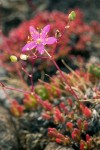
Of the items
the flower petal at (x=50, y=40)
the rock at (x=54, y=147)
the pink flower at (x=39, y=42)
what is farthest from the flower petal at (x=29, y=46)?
the rock at (x=54, y=147)

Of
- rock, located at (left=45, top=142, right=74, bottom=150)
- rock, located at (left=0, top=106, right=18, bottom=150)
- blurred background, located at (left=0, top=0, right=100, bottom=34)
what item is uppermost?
blurred background, located at (left=0, top=0, right=100, bottom=34)

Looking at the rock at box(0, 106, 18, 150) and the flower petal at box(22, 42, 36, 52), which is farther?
the rock at box(0, 106, 18, 150)

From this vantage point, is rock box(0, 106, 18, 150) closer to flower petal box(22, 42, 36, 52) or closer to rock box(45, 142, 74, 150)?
rock box(45, 142, 74, 150)

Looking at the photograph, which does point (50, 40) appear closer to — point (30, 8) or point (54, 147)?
point (54, 147)

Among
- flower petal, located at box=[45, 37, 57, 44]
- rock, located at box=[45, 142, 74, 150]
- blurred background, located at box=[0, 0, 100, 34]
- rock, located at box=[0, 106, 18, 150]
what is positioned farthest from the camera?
blurred background, located at box=[0, 0, 100, 34]

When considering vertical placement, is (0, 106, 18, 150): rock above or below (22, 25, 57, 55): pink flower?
below

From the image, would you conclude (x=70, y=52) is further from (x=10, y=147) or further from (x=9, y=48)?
(x=10, y=147)

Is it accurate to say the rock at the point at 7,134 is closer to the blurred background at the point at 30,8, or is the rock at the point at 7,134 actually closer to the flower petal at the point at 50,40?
the flower petal at the point at 50,40

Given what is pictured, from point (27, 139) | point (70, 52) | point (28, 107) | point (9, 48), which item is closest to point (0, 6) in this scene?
point (9, 48)

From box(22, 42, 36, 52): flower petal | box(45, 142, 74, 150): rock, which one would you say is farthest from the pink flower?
box(45, 142, 74, 150): rock
